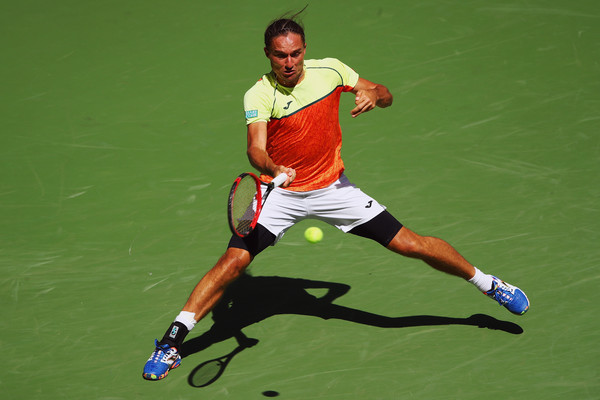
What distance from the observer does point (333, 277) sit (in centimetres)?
600

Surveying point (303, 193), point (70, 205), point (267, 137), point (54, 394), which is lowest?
point (54, 394)

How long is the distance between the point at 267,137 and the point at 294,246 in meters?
1.49

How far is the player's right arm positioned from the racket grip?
0.11 ft

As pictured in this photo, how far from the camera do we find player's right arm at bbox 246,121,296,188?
4.79 meters

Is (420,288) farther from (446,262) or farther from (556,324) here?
(556,324)

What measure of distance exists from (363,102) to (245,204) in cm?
98

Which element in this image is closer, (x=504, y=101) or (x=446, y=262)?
(x=446, y=262)

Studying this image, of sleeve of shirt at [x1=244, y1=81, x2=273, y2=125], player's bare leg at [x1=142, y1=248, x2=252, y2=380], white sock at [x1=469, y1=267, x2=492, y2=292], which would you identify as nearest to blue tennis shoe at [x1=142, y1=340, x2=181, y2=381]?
player's bare leg at [x1=142, y1=248, x2=252, y2=380]

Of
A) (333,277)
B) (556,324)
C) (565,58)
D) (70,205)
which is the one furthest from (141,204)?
(565,58)

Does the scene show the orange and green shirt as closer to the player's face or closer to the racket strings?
the player's face

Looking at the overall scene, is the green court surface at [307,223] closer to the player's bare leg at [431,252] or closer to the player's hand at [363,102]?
the player's bare leg at [431,252]

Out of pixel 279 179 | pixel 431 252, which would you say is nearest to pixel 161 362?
pixel 279 179

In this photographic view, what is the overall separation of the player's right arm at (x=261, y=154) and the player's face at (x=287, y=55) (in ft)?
1.15

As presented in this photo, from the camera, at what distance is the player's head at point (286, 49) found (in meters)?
4.96
